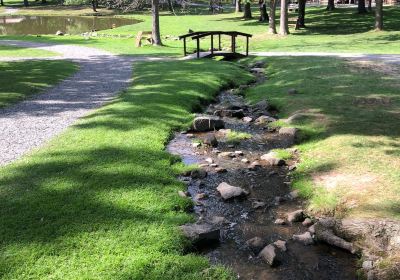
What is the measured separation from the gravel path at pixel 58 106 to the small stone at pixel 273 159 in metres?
5.28

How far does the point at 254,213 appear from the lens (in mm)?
7832

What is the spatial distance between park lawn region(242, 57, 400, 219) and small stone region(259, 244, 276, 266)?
1.79 m

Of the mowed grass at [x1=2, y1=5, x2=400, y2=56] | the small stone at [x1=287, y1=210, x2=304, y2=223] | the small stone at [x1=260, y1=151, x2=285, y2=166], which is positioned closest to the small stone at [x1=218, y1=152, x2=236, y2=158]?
the small stone at [x1=260, y1=151, x2=285, y2=166]

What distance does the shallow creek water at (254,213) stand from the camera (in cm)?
626

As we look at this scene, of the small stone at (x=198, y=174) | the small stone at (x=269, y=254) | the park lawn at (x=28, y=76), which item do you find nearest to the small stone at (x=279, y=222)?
the small stone at (x=269, y=254)

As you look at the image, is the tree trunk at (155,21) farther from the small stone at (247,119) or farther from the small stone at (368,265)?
the small stone at (368,265)

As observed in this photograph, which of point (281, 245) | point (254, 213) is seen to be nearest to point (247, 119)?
point (254, 213)

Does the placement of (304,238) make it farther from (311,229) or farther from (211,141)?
(211,141)

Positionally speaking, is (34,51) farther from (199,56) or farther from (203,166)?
(203,166)

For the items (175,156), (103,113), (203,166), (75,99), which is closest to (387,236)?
(203,166)

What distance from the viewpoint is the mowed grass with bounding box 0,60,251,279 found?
586 centimetres

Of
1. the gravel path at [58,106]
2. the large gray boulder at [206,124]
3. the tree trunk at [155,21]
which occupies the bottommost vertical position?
the large gray boulder at [206,124]

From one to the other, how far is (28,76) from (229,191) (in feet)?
46.4

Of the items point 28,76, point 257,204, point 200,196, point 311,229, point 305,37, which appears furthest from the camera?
point 305,37
